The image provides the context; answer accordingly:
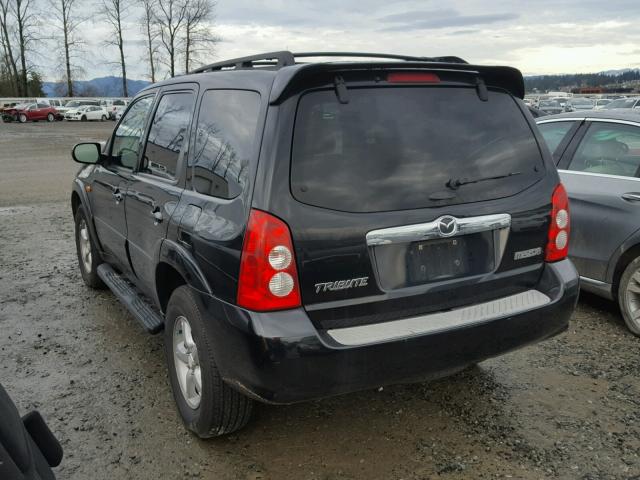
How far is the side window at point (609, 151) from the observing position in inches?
178

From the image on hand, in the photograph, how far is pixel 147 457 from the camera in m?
2.92

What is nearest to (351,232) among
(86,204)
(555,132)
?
(86,204)

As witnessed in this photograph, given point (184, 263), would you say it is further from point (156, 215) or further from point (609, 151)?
point (609, 151)

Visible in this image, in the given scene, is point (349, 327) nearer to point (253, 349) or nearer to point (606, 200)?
point (253, 349)

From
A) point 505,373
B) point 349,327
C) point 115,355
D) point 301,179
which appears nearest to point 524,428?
point 505,373

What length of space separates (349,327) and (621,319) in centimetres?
324

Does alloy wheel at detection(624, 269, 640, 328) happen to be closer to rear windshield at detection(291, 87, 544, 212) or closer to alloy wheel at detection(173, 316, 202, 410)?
rear windshield at detection(291, 87, 544, 212)

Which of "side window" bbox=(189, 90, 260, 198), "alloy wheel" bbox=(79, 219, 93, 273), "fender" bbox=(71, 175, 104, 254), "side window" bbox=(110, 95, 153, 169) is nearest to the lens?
"side window" bbox=(189, 90, 260, 198)

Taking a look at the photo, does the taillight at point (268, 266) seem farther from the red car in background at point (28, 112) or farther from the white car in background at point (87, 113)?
the white car in background at point (87, 113)

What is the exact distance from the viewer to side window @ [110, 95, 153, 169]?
405 centimetres

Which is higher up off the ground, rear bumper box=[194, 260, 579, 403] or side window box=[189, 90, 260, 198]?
side window box=[189, 90, 260, 198]

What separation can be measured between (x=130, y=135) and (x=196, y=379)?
6.97 feet

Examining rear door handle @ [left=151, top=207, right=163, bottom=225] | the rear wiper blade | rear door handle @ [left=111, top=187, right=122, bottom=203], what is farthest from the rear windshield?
rear door handle @ [left=111, top=187, right=122, bottom=203]

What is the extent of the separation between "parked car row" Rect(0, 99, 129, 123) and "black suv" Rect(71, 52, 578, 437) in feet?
150
